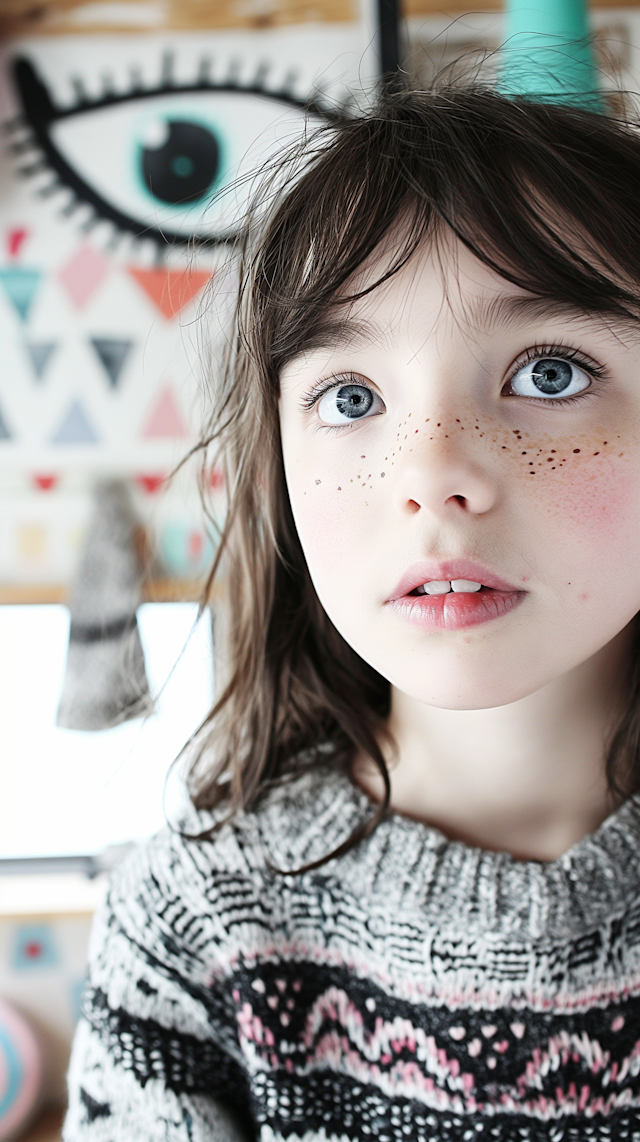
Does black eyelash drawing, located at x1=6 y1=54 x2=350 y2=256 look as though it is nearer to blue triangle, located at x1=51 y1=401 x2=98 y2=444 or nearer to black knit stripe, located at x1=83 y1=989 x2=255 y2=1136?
blue triangle, located at x1=51 y1=401 x2=98 y2=444

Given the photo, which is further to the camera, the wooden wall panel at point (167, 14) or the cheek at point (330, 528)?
the wooden wall panel at point (167, 14)

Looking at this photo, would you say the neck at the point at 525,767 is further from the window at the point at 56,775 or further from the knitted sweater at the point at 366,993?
the window at the point at 56,775

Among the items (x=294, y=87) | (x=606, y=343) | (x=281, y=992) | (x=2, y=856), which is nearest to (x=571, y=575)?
(x=606, y=343)

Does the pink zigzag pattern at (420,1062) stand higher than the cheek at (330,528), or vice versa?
the cheek at (330,528)

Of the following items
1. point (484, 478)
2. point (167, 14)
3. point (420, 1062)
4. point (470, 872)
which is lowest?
point (420, 1062)

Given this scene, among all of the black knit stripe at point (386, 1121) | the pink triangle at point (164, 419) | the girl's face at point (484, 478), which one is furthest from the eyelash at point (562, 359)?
the pink triangle at point (164, 419)

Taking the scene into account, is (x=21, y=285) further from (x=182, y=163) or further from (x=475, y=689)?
(x=475, y=689)

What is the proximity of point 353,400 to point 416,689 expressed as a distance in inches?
5.8

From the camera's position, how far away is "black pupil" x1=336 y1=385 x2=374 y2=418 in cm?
42

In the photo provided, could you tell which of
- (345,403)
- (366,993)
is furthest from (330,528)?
(366,993)

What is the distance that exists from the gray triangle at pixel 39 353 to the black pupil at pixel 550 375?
89 centimetres

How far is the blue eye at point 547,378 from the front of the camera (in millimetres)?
388

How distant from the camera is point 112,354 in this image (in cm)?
113

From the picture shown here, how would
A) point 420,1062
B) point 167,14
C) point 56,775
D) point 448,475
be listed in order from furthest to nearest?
point 56,775 → point 167,14 → point 420,1062 → point 448,475
